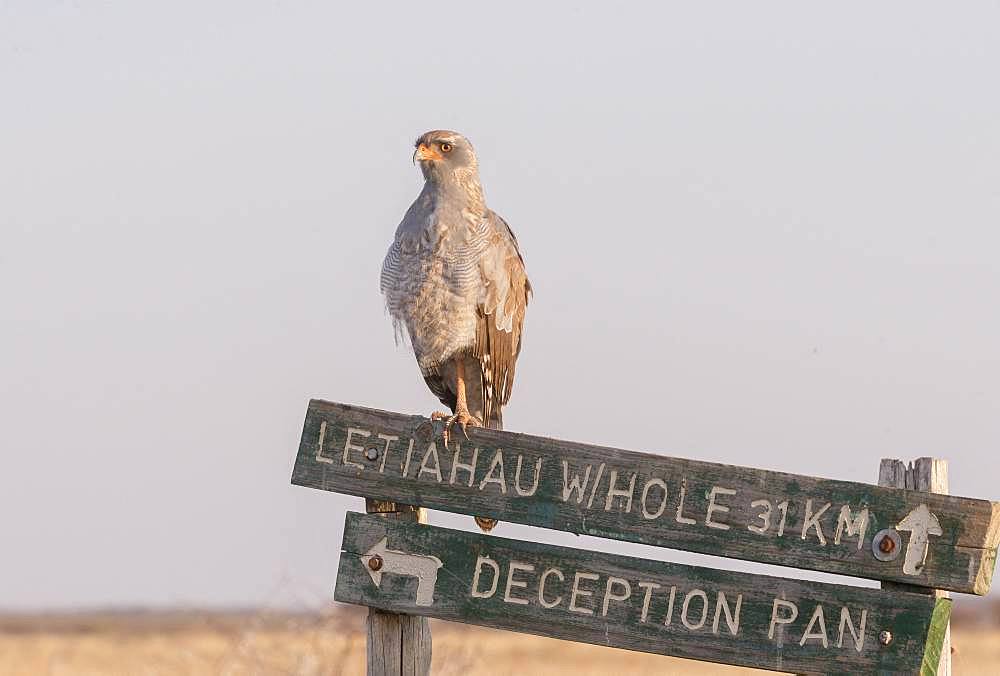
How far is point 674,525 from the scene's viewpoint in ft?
12.9

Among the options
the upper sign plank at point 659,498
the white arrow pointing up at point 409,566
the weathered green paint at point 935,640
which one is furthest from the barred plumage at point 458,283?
the weathered green paint at point 935,640

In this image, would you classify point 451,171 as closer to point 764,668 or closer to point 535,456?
point 535,456

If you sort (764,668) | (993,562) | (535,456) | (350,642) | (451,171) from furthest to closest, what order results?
(350,642) < (451,171) < (535,456) < (764,668) < (993,562)

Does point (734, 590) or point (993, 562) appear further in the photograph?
point (734, 590)

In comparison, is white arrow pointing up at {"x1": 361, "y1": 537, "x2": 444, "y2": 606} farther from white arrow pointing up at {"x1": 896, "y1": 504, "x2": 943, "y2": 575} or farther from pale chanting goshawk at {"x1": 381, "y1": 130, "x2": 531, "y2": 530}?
pale chanting goshawk at {"x1": 381, "y1": 130, "x2": 531, "y2": 530}

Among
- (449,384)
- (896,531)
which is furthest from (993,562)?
(449,384)

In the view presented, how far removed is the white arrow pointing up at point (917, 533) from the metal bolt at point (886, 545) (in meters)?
0.02

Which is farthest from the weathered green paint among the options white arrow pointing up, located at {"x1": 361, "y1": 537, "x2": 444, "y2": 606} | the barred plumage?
the barred plumage

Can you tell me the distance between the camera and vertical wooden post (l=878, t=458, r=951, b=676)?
12.0 feet

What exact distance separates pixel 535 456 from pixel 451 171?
2369 millimetres

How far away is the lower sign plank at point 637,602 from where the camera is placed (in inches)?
145

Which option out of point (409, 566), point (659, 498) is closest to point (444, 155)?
point (409, 566)

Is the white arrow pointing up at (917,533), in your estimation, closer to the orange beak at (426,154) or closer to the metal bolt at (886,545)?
the metal bolt at (886,545)

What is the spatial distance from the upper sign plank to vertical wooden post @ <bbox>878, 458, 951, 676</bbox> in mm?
65
